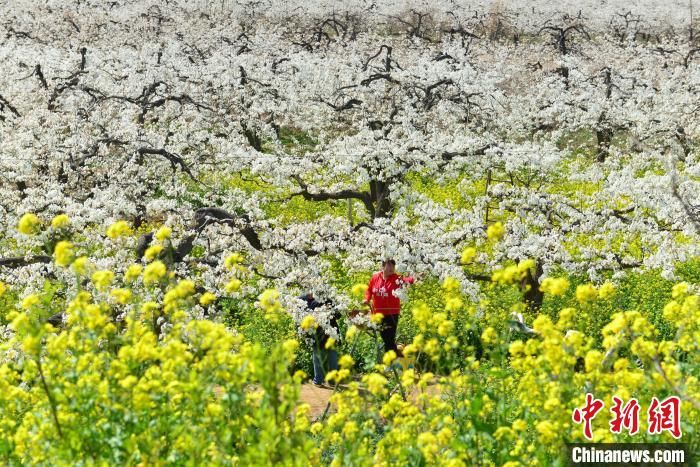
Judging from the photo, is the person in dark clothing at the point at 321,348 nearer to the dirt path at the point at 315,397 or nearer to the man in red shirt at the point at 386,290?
the dirt path at the point at 315,397

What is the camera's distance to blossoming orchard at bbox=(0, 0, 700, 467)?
4.76 meters

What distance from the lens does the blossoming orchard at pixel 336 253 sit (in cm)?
476

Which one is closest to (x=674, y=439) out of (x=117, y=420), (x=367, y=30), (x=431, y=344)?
(x=431, y=344)

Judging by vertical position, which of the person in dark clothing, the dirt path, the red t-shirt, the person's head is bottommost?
the dirt path

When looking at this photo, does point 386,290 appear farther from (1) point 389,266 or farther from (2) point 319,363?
(2) point 319,363

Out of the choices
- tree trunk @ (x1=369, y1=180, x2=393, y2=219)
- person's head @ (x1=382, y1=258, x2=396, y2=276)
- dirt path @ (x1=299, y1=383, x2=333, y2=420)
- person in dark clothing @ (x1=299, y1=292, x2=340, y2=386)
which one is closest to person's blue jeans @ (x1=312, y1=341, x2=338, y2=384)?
person in dark clothing @ (x1=299, y1=292, x2=340, y2=386)

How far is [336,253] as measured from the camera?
1104 centimetres

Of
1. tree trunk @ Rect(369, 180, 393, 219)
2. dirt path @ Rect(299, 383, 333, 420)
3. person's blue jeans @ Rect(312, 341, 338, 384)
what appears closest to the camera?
dirt path @ Rect(299, 383, 333, 420)

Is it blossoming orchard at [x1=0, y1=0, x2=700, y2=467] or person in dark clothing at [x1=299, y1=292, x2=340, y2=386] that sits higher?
blossoming orchard at [x1=0, y1=0, x2=700, y2=467]

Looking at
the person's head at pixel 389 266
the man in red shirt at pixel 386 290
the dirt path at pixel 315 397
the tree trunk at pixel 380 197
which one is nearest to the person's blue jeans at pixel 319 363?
the dirt path at pixel 315 397

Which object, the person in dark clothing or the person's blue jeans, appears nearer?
the person in dark clothing

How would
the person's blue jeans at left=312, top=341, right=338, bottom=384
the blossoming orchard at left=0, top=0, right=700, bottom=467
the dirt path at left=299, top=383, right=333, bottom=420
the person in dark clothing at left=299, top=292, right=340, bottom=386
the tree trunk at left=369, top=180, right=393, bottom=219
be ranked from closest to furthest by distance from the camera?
the blossoming orchard at left=0, top=0, right=700, bottom=467 → the dirt path at left=299, top=383, right=333, bottom=420 → the person in dark clothing at left=299, top=292, right=340, bottom=386 → the person's blue jeans at left=312, top=341, right=338, bottom=384 → the tree trunk at left=369, top=180, right=393, bottom=219

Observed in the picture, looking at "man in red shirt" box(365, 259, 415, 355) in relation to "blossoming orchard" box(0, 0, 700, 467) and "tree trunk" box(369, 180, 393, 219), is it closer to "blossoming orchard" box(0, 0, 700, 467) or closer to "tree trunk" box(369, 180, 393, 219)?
"blossoming orchard" box(0, 0, 700, 467)

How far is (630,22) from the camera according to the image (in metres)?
45.1
